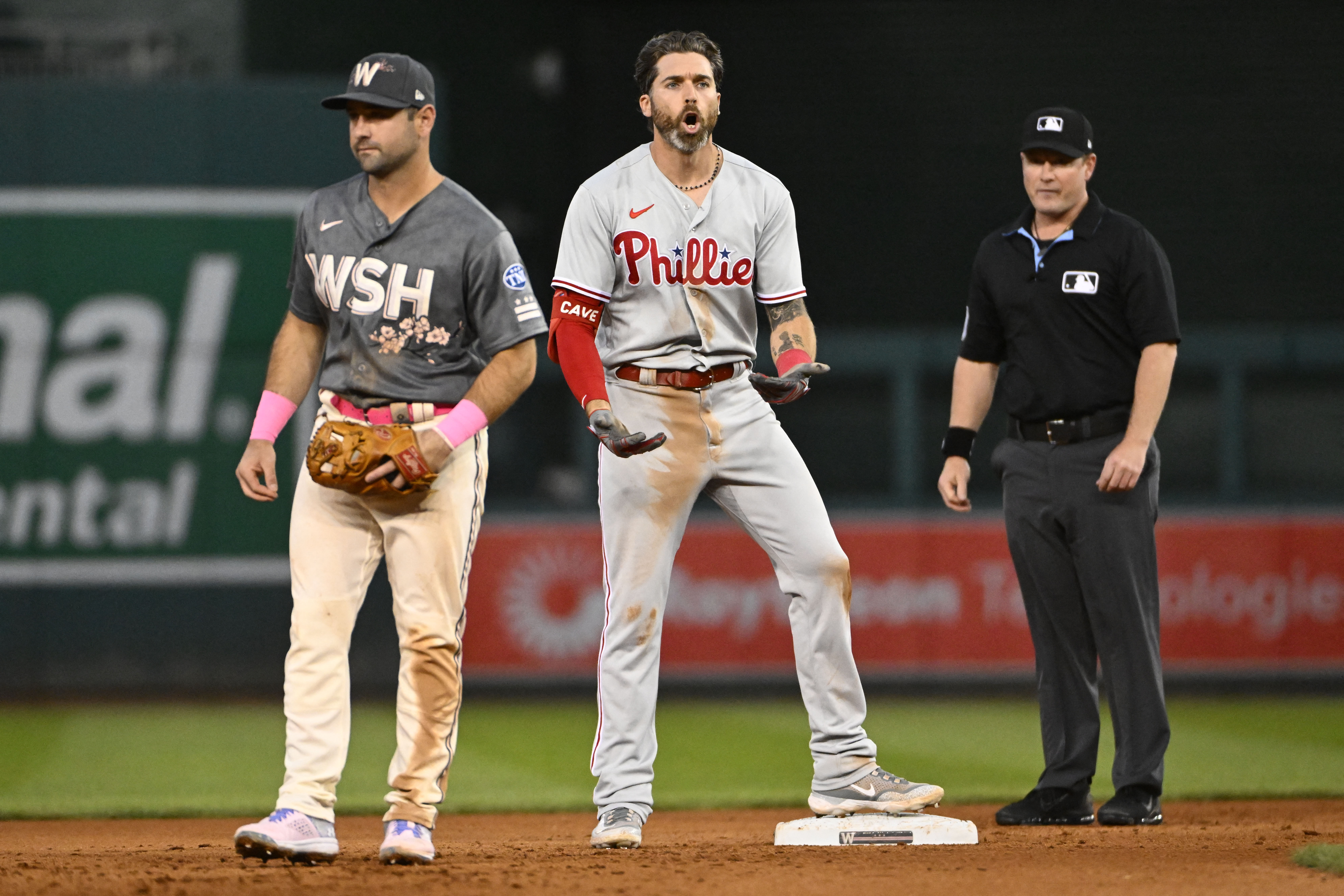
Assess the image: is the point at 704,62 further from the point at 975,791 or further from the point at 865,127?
the point at 865,127

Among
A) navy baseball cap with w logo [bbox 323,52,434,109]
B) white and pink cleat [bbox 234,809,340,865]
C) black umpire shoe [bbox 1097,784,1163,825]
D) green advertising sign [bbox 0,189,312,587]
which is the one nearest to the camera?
white and pink cleat [bbox 234,809,340,865]

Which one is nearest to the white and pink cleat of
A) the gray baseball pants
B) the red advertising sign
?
the gray baseball pants

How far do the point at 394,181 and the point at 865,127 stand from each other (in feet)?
32.6

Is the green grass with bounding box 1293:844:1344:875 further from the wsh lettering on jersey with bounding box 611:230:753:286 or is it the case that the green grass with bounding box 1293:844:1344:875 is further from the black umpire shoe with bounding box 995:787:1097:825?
the wsh lettering on jersey with bounding box 611:230:753:286

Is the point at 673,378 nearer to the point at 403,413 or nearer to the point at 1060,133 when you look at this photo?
the point at 403,413

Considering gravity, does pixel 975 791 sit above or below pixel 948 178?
below

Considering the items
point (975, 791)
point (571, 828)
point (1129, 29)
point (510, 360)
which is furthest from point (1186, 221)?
point (510, 360)

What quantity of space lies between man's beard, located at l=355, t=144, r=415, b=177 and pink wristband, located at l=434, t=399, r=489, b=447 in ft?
1.97

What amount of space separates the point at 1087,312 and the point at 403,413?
2.16m

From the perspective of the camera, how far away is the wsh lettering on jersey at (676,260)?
4223 millimetres

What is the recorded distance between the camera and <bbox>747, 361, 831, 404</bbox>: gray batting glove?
404 centimetres

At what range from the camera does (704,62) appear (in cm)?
418

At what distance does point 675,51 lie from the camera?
4195 mm

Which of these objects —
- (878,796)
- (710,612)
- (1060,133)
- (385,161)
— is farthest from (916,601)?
(385,161)
